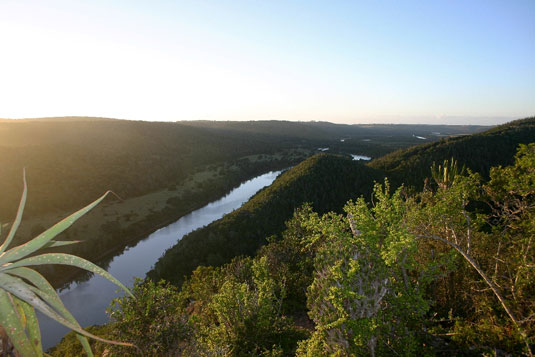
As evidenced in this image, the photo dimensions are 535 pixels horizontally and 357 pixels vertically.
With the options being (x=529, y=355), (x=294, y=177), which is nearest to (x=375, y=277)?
(x=529, y=355)

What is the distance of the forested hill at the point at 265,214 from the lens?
51.6m

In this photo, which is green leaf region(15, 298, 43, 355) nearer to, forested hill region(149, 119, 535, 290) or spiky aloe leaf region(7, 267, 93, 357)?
spiky aloe leaf region(7, 267, 93, 357)

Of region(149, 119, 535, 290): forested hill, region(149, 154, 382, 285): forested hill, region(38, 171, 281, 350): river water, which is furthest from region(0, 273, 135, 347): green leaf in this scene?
region(149, 119, 535, 290): forested hill

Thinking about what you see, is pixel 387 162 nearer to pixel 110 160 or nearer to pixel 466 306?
pixel 466 306

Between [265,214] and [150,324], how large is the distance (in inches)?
2072

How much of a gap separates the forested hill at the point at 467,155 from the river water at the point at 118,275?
5541cm

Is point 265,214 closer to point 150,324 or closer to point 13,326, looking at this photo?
point 150,324

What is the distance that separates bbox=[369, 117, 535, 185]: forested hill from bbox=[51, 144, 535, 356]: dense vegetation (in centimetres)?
6523

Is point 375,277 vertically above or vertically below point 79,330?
below

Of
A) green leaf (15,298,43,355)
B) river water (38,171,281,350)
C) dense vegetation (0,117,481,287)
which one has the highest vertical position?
green leaf (15,298,43,355)

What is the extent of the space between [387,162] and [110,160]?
347 feet

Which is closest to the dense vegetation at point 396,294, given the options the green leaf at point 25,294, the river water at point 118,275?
the green leaf at point 25,294

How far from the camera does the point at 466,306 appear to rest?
1095 centimetres

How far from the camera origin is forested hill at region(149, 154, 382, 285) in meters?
51.6
